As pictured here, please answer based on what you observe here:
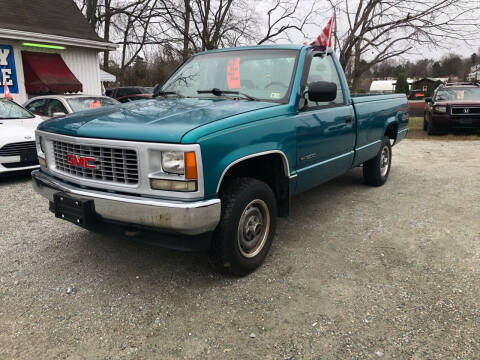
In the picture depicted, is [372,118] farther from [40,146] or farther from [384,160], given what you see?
[40,146]

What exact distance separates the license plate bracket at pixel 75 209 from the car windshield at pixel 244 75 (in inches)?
64.9

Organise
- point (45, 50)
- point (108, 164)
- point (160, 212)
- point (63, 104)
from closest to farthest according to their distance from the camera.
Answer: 1. point (160, 212)
2. point (108, 164)
3. point (63, 104)
4. point (45, 50)

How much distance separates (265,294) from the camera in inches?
116

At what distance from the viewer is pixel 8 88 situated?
39.9 ft

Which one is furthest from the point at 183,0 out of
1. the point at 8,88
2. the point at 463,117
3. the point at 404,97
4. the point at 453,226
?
the point at 453,226

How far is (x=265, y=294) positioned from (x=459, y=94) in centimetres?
1184

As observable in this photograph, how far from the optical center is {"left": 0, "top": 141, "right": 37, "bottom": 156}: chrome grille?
6.00 meters

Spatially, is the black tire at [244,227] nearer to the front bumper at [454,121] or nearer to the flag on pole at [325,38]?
the flag on pole at [325,38]

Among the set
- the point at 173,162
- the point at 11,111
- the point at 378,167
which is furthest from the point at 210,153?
the point at 11,111

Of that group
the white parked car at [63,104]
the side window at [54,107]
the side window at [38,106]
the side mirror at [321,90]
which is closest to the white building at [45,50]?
the side window at [38,106]

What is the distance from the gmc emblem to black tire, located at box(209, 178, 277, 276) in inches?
40.2

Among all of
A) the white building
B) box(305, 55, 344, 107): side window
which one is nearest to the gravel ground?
box(305, 55, 344, 107): side window

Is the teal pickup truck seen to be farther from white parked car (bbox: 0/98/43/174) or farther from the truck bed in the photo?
white parked car (bbox: 0/98/43/174)

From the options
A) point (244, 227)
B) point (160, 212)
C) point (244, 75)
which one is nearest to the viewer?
point (160, 212)
